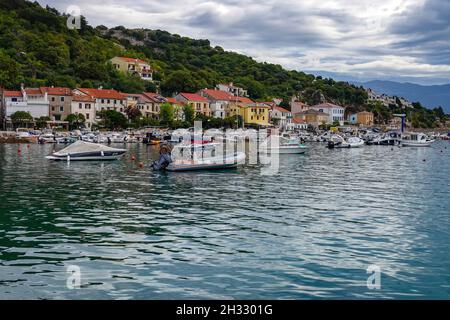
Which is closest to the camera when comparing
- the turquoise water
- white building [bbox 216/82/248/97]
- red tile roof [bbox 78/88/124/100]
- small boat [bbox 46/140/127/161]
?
the turquoise water

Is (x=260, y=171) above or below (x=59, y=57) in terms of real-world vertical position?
below

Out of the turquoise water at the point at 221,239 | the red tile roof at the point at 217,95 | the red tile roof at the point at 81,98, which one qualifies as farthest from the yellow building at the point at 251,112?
the turquoise water at the point at 221,239

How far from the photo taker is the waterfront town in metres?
104

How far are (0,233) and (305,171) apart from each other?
97.5 ft

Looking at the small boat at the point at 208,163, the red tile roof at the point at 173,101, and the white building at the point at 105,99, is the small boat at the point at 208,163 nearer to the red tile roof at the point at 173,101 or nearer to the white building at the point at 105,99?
the white building at the point at 105,99

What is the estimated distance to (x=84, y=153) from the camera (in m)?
50.5

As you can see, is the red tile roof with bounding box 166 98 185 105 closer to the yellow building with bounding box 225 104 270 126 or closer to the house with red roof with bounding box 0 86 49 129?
the yellow building with bounding box 225 104 270 126

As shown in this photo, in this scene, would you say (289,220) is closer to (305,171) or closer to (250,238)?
(250,238)

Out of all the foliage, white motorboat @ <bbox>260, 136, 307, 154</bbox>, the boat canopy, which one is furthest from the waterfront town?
the boat canopy

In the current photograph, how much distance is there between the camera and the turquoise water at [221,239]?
1309 centimetres

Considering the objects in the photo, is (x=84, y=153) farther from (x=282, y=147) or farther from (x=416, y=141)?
(x=416, y=141)

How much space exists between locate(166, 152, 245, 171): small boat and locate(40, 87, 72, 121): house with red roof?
70958mm
